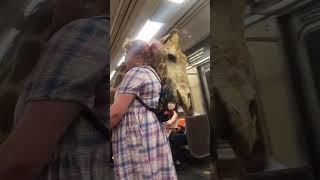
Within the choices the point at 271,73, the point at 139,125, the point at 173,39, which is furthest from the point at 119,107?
the point at 271,73

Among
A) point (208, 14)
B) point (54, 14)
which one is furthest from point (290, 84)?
point (54, 14)

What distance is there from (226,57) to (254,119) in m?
0.09

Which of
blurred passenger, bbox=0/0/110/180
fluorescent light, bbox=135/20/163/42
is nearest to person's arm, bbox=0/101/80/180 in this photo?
blurred passenger, bbox=0/0/110/180

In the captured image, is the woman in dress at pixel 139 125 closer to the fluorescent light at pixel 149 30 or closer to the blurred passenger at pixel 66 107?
the fluorescent light at pixel 149 30

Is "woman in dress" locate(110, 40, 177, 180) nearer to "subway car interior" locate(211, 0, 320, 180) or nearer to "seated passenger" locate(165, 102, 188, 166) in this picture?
"seated passenger" locate(165, 102, 188, 166)

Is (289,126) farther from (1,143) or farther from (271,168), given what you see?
(1,143)

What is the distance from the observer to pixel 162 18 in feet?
1.54

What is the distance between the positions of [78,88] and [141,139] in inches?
7.3

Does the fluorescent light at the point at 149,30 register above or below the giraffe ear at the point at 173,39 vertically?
above

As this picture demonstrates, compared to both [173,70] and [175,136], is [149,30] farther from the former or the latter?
[175,136]

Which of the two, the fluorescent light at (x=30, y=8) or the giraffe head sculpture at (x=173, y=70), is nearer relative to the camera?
the fluorescent light at (x=30, y=8)

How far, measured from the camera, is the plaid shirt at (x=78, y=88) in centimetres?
33

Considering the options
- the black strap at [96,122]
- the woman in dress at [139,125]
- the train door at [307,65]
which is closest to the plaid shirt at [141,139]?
the woman in dress at [139,125]

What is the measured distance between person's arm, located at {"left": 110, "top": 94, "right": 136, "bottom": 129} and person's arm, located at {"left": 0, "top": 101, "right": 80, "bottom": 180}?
16cm
